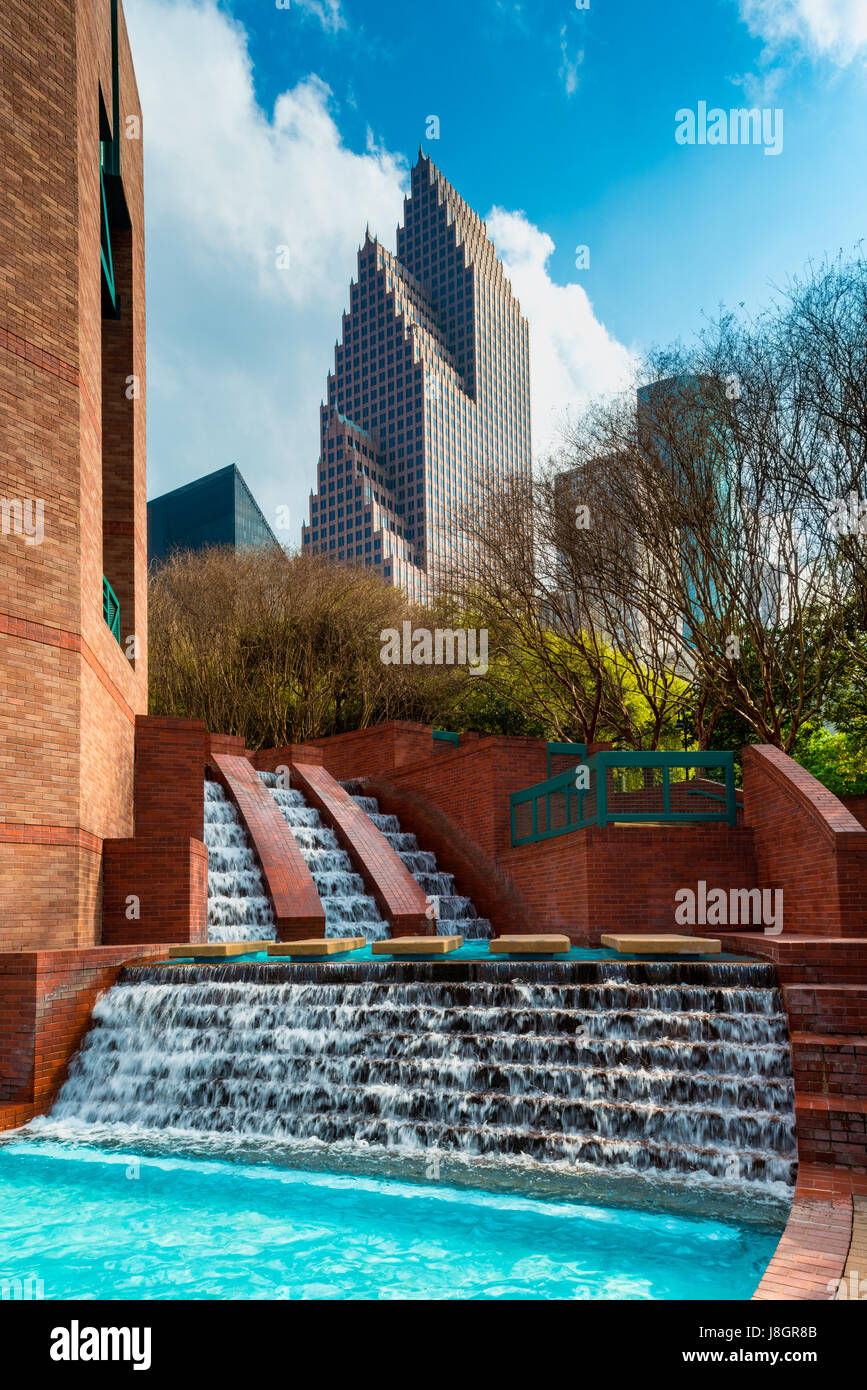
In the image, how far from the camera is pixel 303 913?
642 inches

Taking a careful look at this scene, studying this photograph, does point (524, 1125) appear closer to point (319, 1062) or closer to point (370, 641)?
point (319, 1062)

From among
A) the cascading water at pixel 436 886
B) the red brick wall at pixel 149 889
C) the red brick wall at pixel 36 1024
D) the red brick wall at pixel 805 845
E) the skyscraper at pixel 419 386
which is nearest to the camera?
the red brick wall at pixel 36 1024

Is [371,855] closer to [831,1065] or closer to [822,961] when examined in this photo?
[822,961]

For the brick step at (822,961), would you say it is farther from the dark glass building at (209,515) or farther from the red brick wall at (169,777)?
the dark glass building at (209,515)

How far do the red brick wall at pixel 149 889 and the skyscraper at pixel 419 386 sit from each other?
7114 cm

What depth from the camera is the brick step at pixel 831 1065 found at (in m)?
6.55

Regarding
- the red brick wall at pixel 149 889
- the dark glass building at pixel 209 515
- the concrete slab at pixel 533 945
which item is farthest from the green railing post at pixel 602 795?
the dark glass building at pixel 209 515

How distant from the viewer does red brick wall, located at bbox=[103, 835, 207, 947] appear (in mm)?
12633

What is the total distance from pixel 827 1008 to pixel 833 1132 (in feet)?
3.61

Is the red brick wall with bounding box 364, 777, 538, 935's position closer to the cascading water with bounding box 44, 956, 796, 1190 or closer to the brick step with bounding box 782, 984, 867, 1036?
the cascading water with bounding box 44, 956, 796, 1190

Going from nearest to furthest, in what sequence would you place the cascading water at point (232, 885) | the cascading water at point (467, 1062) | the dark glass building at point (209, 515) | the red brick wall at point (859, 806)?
the cascading water at point (467, 1062) → the red brick wall at point (859, 806) → the cascading water at point (232, 885) → the dark glass building at point (209, 515)

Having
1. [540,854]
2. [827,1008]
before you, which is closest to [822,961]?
[827,1008]

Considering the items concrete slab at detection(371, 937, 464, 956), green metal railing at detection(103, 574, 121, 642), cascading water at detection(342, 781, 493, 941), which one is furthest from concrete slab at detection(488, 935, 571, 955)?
green metal railing at detection(103, 574, 121, 642)
